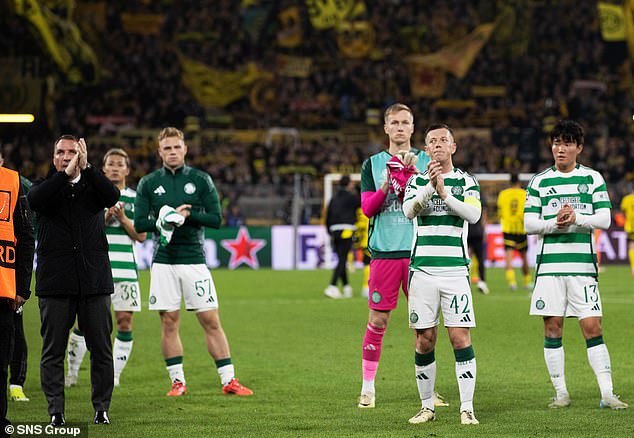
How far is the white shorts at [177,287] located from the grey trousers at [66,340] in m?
1.47

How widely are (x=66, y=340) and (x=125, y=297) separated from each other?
2.36 metres

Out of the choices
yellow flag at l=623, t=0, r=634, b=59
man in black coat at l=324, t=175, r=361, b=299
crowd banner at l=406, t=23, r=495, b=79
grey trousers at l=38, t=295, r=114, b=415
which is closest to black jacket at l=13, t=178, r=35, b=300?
grey trousers at l=38, t=295, r=114, b=415

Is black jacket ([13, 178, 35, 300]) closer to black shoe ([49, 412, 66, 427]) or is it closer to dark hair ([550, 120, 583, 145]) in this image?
black shoe ([49, 412, 66, 427])

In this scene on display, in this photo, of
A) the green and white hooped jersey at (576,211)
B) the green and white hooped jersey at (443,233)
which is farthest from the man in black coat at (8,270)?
the green and white hooped jersey at (576,211)

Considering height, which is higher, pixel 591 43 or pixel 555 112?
pixel 591 43

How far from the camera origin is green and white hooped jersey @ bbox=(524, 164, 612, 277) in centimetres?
834

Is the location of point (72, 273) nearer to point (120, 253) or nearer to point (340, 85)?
point (120, 253)

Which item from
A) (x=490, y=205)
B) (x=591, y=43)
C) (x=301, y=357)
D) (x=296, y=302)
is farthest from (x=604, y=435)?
(x=591, y=43)

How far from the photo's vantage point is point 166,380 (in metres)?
10.2

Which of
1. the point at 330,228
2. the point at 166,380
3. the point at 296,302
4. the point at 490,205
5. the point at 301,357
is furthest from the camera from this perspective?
the point at 490,205

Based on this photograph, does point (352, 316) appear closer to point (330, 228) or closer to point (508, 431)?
point (330, 228)

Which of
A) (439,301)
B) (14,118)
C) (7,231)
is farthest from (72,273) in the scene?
(14,118)

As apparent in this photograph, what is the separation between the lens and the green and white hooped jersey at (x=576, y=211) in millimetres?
8344

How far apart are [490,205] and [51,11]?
1499 cm
